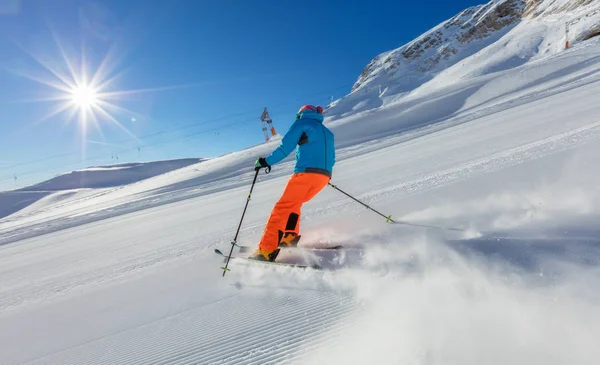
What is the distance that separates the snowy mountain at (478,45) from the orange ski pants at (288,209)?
2867 cm

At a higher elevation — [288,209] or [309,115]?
[309,115]

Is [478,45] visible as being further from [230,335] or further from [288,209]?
[230,335]

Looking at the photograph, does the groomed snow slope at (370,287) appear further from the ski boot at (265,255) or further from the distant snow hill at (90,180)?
the distant snow hill at (90,180)

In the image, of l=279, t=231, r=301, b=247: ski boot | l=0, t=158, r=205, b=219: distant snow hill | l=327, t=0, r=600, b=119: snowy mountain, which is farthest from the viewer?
l=0, t=158, r=205, b=219: distant snow hill

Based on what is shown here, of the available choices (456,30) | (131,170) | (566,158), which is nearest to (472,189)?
(566,158)

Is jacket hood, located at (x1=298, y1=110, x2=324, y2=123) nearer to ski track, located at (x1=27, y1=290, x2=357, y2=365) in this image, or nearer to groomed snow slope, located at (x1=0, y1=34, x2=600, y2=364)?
groomed snow slope, located at (x1=0, y1=34, x2=600, y2=364)

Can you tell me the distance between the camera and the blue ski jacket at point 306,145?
141 inches

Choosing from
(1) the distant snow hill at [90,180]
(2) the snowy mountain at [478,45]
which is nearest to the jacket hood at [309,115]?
(2) the snowy mountain at [478,45]

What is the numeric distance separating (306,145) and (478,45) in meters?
98.6

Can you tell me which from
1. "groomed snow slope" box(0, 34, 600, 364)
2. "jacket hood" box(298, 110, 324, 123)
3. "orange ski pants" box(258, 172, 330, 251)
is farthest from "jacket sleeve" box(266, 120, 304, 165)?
"groomed snow slope" box(0, 34, 600, 364)

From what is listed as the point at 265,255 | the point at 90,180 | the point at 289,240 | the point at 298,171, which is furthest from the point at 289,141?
the point at 90,180

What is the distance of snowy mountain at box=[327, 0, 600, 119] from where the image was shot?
46562 millimetres

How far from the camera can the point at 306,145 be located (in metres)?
3.62

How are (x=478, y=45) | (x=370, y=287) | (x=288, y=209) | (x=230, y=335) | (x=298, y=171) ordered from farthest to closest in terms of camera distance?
(x=478, y=45) < (x=298, y=171) < (x=288, y=209) < (x=370, y=287) < (x=230, y=335)
